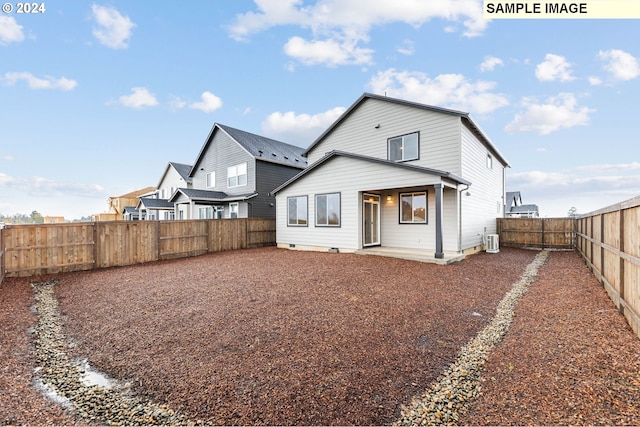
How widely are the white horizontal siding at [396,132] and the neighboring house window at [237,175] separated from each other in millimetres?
6057

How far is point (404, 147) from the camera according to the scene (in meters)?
12.6

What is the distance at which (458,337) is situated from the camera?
13.2 ft

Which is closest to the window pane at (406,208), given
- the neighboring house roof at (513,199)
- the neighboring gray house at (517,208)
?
the neighboring gray house at (517,208)

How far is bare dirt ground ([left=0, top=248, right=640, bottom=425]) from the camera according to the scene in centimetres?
242

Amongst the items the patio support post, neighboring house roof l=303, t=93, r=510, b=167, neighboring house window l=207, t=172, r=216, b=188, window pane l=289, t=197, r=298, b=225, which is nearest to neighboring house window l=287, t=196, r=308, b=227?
window pane l=289, t=197, r=298, b=225

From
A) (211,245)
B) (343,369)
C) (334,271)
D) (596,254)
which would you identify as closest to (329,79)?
(211,245)

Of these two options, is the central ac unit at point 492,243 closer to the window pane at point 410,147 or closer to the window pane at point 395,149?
Answer: the window pane at point 410,147

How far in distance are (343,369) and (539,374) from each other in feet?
6.57

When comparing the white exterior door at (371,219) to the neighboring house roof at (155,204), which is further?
the neighboring house roof at (155,204)

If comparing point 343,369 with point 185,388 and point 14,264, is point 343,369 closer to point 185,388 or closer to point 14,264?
point 185,388

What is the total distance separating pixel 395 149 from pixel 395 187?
124 inches

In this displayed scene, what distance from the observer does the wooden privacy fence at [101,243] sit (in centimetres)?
820

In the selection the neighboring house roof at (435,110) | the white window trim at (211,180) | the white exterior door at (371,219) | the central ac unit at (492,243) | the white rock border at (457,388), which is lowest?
the white rock border at (457,388)

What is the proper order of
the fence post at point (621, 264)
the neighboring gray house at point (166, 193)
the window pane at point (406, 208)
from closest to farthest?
the fence post at point (621, 264)
the window pane at point (406, 208)
the neighboring gray house at point (166, 193)
